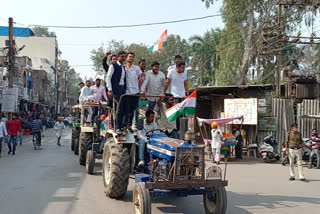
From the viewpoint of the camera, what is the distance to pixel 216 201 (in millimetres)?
6246

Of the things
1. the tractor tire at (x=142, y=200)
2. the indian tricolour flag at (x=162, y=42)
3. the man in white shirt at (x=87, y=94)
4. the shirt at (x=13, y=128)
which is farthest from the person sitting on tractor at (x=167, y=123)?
the shirt at (x=13, y=128)

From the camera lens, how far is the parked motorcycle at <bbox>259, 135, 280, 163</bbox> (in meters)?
15.7

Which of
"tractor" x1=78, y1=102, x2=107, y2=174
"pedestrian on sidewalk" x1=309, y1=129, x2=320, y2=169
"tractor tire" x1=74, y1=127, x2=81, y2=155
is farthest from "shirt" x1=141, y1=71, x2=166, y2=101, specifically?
"tractor tire" x1=74, y1=127, x2=81, y2=155

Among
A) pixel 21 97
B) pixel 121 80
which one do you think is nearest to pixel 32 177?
pixel 121 80

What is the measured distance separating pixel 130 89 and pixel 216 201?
3420mm

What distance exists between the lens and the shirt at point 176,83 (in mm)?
8391

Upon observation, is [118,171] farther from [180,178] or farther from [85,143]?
[85,143]

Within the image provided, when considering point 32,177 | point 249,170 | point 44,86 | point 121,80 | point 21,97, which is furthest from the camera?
point 44,86

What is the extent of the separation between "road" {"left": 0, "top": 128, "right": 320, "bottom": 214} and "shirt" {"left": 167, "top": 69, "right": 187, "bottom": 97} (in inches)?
95.1

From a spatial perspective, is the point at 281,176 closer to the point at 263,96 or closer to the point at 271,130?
the point at 271,130

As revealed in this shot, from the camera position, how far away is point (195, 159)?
20.3 feet

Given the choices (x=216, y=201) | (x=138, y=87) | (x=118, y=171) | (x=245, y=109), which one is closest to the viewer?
(x=216, y=201)

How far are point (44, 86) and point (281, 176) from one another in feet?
160

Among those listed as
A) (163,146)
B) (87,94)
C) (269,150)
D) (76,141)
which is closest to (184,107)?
(163,146)
